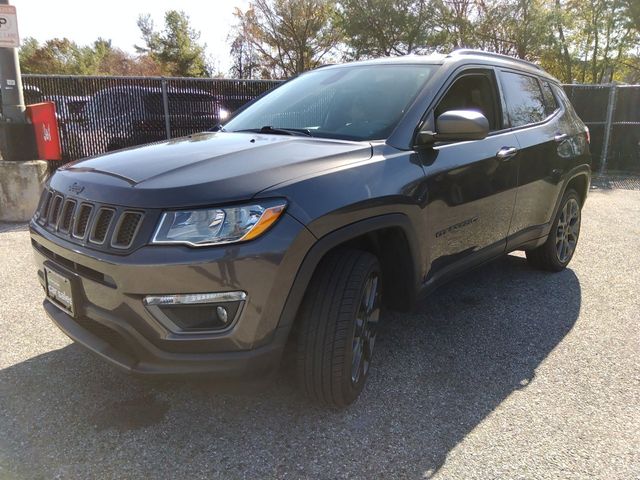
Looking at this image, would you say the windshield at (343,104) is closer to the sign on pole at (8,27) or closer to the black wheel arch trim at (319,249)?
the black wheel arch trim at (319,249)

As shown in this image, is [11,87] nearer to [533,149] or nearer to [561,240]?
[533,149]

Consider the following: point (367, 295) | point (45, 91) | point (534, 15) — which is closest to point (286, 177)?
point (367, 295)

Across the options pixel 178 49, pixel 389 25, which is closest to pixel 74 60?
pixel 178 49

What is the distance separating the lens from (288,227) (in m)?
2.09

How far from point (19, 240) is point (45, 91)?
153 inches

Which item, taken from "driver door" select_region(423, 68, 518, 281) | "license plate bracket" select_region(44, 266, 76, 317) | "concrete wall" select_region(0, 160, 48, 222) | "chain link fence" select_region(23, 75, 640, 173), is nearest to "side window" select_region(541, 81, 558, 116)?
"driver door" select_region(423, 68, 518, 281)

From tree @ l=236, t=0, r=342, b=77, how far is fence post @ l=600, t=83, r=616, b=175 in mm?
19782

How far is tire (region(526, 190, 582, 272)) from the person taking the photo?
454cm

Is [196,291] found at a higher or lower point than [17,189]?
higher

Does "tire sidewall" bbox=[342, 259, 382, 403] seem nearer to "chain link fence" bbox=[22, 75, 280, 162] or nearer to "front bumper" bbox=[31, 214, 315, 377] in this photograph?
"front bumper" bbox=[31, 214, 315, 377]

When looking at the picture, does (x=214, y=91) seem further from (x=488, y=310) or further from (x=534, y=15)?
(x=534, y=15)

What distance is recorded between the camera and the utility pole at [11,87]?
21.4ft

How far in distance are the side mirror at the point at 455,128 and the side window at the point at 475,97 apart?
0.33 meters

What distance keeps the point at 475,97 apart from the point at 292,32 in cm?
3093
